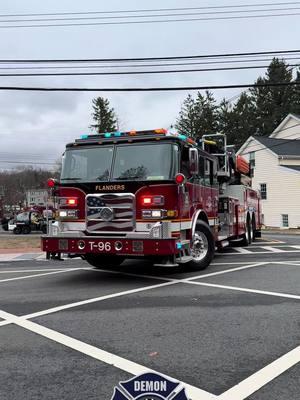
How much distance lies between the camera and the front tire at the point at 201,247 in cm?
988

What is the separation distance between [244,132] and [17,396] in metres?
65.3

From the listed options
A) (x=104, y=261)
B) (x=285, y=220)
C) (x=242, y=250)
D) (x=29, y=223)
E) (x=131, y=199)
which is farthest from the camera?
(x=285, y=220)

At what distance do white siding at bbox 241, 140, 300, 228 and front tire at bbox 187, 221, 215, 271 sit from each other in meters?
25.2

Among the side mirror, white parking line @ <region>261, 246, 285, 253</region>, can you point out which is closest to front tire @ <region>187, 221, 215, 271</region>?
the side mirror

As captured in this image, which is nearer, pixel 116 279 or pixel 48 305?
pixel 48 305

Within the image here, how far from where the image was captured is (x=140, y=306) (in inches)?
260

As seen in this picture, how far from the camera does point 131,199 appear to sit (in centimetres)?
850

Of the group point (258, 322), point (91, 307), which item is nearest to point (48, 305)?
point (91, 307)

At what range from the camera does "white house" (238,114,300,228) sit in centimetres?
3406

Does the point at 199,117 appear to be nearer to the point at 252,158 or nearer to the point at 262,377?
the point at 252,158

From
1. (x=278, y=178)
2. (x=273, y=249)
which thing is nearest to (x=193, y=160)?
(x=273, y=249)

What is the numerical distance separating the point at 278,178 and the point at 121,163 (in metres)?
28.1

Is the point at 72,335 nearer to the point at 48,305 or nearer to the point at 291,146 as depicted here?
the point at 48,305

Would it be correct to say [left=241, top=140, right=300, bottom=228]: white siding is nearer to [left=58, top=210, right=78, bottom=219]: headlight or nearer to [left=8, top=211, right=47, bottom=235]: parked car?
[left=8, top=211, right=47, bottom=235]: parked car
